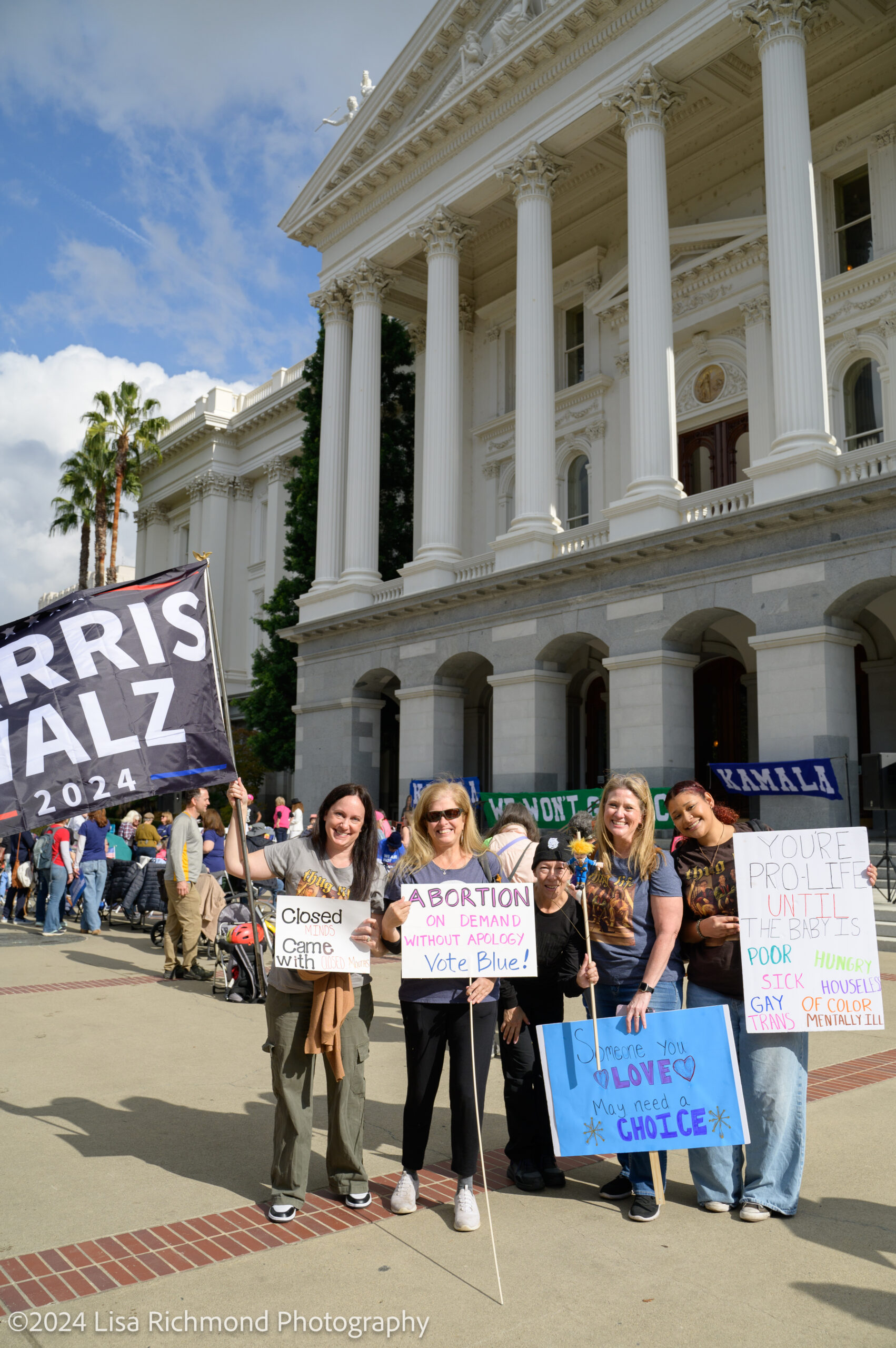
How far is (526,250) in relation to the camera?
24.8m

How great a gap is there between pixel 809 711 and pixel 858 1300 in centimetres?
1487

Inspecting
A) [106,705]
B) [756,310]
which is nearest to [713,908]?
[106,705]

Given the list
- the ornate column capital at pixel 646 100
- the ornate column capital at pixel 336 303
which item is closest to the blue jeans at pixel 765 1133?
the ornate column capital at pixel 646 100

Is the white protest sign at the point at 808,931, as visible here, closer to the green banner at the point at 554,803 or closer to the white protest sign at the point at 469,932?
the white protest sign at the point at 469,932

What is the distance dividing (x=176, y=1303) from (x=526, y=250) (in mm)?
24669

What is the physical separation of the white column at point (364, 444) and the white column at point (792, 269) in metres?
12.5

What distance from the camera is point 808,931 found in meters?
5.02

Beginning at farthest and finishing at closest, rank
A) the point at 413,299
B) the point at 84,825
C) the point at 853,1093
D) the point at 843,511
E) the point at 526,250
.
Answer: the point at 413,299 < the point at 526,250 < the point at 843,511 < the point at 84,825 < the point at 853,1093

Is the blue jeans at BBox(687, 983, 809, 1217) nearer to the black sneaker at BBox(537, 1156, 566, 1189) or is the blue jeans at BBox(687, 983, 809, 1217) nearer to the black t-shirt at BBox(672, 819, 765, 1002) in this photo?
the black t-shirt at BBox(672, 819, 765, 1002)

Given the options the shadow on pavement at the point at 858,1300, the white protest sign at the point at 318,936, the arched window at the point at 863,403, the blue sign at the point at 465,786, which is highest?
the arched window at the point at 863,403

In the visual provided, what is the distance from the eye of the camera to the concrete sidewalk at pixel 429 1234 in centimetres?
380

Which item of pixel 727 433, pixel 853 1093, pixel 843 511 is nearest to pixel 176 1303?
pixel 853 1093

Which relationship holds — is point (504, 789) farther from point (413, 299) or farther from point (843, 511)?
point (413, 299)

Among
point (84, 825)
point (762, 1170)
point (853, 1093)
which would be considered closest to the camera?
point (762, 1170)
